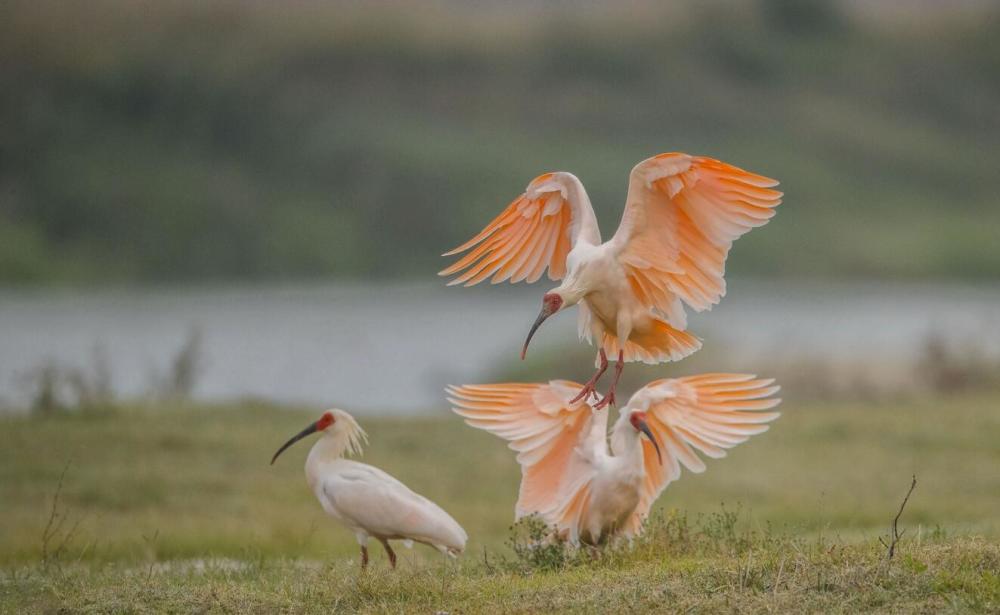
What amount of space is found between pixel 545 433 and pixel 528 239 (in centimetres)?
162

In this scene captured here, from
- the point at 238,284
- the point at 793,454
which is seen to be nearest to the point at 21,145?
the point at 238,284

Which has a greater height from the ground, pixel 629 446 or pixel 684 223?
pixel 684 223

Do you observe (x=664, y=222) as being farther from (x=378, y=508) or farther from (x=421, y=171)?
(x=421, y=171)

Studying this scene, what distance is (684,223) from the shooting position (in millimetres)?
9523

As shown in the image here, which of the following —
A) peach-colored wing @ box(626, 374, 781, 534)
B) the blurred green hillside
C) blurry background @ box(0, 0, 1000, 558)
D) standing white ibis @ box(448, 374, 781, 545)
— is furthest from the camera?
the blurred green hillside

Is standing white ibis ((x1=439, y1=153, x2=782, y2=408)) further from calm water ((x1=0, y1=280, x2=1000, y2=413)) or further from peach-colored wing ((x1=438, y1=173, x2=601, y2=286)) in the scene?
calm water ((x1=0, y1=280, x2=1000, y2=413))

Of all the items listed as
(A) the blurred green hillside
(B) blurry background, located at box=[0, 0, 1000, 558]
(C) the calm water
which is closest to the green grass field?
(B) blurry background, located at box=[0, 0, 1000, 558]

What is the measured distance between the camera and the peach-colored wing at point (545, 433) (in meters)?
9.27

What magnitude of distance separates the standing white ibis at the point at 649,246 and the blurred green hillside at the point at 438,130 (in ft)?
127

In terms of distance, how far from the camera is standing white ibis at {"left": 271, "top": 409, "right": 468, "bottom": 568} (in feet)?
29.3

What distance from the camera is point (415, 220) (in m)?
51.0

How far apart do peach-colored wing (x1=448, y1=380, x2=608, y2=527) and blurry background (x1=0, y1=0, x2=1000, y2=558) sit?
1.56 m

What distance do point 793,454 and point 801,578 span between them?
11021mm

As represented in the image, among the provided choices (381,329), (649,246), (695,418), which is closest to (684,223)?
(649,246)
